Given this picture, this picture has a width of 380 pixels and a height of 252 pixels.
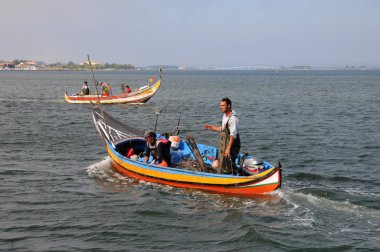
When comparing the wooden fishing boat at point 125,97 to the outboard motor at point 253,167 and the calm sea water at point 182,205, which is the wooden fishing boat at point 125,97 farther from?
the outboard motor at point 253,167

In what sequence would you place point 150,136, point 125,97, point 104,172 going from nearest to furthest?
1. point 150,136
2. point 104,172
3. point 125,97

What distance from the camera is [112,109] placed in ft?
127

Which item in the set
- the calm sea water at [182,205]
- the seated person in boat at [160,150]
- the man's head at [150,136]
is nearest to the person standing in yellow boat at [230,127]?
the calm sea water at [182,205]

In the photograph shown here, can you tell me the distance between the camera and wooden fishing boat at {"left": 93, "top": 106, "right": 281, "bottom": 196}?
1291 centimetres

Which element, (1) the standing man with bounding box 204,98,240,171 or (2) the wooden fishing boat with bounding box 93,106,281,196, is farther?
(2) the wooden fishing boat with bounding box 93,106,281,196

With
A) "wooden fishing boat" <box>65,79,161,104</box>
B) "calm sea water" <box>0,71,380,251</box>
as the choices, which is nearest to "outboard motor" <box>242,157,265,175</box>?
"calm sea water" <box>0,71,380,251</box>

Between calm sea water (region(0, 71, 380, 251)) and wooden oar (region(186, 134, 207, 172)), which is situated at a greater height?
wooden oar (region(186, 134, 207, 172))

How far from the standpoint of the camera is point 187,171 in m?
13.8

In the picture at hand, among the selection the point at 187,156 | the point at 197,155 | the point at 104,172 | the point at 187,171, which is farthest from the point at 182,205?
the point at 104,172

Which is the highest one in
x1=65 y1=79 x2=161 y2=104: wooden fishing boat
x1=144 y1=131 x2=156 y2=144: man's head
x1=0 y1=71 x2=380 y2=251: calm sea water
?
x1=144 y1=131 x2=156 y2=144: man's head

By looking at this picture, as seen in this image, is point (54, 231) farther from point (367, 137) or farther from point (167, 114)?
point (167, 114)

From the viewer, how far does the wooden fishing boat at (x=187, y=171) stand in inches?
508

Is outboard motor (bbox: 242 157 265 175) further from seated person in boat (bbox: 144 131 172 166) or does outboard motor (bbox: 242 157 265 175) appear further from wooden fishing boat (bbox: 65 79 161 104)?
wooden fishing boat (bbox: 65 79 161 104)

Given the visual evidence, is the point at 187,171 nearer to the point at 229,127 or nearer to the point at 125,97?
the point at 229,127
